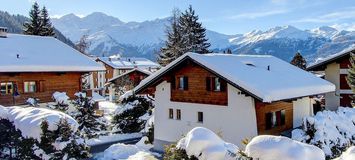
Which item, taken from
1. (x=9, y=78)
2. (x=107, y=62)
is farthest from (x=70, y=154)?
(x=107, y=62)

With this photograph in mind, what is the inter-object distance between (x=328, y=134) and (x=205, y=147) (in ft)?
35.1

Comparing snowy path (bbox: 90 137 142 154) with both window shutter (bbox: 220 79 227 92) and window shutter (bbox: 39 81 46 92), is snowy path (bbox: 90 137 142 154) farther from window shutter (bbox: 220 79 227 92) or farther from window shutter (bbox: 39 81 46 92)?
window shutter (bbox: 220 79 227 92)

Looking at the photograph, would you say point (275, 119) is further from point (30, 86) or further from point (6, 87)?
point (6, 87)

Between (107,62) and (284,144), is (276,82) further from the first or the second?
(107,62)

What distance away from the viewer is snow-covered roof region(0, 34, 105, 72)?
97.6ft

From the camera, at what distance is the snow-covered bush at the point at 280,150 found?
901 cm

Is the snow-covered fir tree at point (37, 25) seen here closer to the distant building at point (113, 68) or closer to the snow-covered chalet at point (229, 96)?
the distant building at point (113, 68)

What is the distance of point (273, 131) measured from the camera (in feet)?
73.1

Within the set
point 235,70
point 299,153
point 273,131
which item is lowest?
point 273,131

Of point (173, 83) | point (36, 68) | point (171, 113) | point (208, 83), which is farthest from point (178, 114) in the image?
point (36, 68)

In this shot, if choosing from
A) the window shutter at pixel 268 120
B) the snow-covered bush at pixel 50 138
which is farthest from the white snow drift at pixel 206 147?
the window shutter at pixel 268 120

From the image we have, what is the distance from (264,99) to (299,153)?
34.1ft

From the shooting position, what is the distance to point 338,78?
33.4m

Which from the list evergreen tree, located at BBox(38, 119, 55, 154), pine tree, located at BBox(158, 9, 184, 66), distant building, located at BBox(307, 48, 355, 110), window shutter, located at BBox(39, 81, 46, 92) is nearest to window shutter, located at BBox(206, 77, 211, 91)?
evergreen tree, located at BBox(38, 119, 55, 154)
